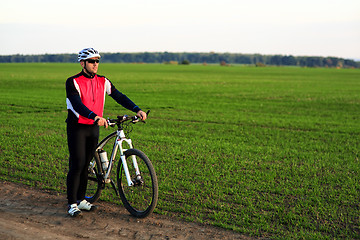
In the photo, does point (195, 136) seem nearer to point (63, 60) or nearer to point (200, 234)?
point (200, 234)

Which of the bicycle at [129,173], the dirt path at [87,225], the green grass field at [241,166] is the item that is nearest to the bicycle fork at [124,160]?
the bicycle at [129,173]

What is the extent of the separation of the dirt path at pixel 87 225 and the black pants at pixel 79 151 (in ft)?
1.41

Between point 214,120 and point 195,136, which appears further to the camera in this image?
point 214,120

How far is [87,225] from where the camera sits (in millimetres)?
5500

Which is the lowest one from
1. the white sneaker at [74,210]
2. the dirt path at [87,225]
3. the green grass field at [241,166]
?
the green grass field at [241,166]

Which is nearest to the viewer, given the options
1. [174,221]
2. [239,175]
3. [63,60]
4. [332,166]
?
[174,221]

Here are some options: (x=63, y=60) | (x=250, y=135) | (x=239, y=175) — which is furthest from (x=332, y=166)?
(x=63, y=60)

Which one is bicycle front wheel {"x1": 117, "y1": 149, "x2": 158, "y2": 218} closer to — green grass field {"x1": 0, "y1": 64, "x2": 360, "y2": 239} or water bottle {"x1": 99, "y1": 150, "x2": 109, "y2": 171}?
water bottle {"x1": 99, "y1": 150, "x2": 109, "y2": 171}

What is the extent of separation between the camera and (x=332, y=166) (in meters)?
9.13

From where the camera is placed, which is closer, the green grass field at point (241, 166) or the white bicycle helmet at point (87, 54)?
the white bicycle helmet at point (87, 54)

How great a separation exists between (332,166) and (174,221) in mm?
4807

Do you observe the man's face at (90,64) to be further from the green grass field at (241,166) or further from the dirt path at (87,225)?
the green grass field at (241,166)

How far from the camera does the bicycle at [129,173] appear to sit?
5.62 m

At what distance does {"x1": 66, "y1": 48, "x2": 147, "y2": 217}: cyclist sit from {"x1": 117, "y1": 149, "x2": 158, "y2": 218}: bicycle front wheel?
1.67 feet
